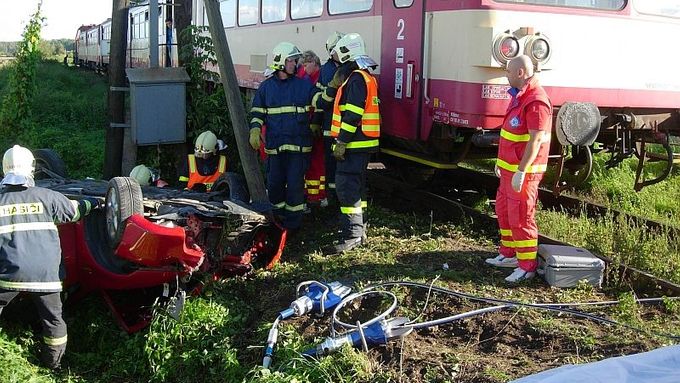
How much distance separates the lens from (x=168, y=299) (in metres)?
5.68

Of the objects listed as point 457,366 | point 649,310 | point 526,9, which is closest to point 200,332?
point 457,366

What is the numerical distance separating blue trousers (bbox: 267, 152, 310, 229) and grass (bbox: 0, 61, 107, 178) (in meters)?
4.39

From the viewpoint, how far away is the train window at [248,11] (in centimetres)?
1155

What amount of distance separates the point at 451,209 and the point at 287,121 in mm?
2034

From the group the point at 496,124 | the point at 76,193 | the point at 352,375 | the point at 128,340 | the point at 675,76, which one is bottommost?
the point at 128,340

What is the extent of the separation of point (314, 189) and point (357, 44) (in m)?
2.19

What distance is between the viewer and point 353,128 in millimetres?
6312

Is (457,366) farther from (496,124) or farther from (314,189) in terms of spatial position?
(314,189)

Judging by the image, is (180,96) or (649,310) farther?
(180,96)

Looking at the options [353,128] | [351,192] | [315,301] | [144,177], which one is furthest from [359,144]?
[144,177]

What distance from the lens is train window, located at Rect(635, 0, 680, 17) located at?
7.04 m

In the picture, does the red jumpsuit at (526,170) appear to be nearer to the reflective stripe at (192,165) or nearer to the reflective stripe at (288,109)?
the reflective stripe at (288,109)

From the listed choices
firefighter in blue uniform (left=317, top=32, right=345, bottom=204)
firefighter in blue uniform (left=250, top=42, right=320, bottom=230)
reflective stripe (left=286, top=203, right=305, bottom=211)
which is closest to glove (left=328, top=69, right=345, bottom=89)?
firefighter in blue uniform (left=317, top=32, right=345, bottom=204)

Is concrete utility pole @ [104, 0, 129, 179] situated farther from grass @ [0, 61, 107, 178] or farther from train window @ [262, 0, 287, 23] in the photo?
train window @ [262, 0, 287, 23]
